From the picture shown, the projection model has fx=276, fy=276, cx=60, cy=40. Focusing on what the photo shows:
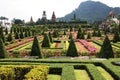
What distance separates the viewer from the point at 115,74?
16.4 m

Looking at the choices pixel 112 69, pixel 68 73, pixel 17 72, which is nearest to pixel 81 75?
pixel 68 73

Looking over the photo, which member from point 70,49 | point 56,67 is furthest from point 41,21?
point 56,67

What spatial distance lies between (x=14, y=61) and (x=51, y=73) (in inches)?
183

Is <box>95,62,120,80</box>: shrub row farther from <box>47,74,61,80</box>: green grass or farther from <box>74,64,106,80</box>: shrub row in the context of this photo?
<box>47,74,61,80</box>: green grass

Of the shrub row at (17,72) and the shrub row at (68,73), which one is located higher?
the shrub row at (17,72)

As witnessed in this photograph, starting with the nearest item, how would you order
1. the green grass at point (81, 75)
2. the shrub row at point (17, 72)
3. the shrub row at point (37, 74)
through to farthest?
the shrub row at point (37, 74), the shrub row at point (17, 72), the green grass at point (81, 75)

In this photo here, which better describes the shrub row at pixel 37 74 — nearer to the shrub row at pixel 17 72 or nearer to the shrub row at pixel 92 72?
the shrub row at pixel 17 72

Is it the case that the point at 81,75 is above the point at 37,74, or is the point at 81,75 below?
below

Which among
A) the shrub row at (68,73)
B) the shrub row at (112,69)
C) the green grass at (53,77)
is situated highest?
the shrub row at (68,73)

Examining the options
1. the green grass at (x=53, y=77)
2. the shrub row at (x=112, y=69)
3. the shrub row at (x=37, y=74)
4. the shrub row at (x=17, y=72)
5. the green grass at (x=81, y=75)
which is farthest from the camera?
the green grass at (x=53, y=77)

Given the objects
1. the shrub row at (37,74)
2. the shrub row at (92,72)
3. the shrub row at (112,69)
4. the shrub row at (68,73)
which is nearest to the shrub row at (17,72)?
the shrub row at (37,74)

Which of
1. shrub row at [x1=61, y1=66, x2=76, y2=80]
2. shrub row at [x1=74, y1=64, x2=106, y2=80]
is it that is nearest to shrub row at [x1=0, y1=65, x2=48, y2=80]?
shrub row at [x1=61, y1=66, x2=76, y2=80]

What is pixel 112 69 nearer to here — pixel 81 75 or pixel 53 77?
pixel 81 75

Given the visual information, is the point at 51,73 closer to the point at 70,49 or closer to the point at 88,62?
the point at 88,62
